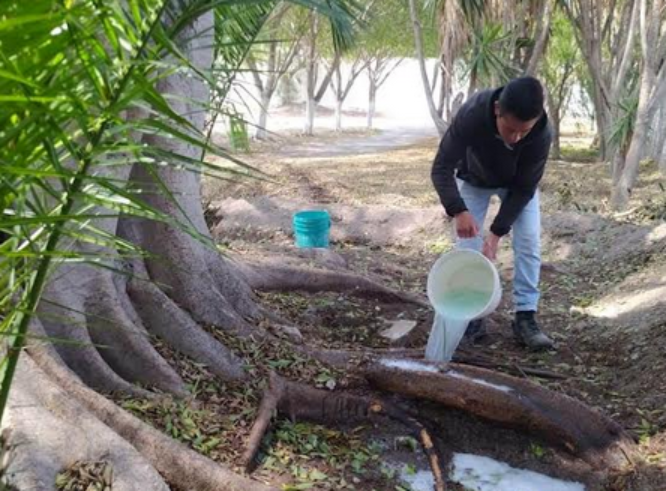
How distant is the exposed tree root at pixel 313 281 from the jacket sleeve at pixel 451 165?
53.3 inches

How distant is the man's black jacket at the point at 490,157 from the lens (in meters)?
4.58

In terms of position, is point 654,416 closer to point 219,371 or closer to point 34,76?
point 219,371

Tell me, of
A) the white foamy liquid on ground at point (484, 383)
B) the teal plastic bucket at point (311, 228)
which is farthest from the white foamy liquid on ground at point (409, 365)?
the teal plastic bucket at point (311, 228)

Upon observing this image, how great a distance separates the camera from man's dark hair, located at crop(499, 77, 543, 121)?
161 inches

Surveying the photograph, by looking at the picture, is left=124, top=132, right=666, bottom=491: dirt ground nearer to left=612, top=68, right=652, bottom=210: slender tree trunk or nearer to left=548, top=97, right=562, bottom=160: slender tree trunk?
left=612, top=68, right=652, bottom=210: slender tree trunk

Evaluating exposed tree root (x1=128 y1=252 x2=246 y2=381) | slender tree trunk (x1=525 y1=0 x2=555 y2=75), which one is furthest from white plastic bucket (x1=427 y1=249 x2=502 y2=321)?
slender tree trunk (x1=525 y1=0 x2=555 y2=75)

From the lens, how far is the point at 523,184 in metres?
4.76

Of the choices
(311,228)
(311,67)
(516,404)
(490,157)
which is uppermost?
(490,157)

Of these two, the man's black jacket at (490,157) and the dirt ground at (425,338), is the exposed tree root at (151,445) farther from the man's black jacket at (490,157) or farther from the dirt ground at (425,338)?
the man's black jacket at (490,157)

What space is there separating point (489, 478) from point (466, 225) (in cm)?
144

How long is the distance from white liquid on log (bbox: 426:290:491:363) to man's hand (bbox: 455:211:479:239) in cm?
33

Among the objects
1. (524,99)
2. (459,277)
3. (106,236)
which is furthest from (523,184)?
(106,236)

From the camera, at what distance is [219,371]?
12.5 ft

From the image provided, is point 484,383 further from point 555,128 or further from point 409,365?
point 555,128
